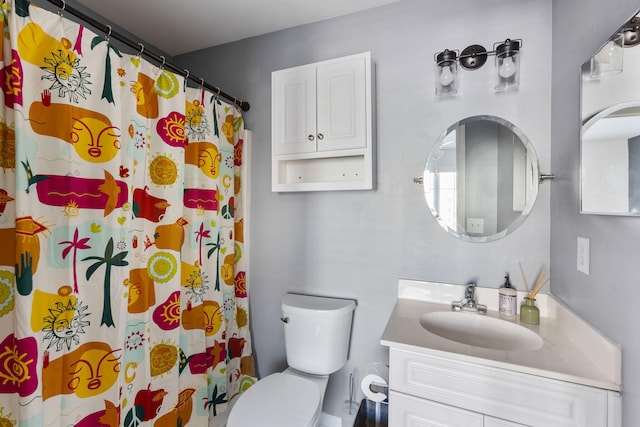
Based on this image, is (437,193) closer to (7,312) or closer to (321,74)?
(321,74)

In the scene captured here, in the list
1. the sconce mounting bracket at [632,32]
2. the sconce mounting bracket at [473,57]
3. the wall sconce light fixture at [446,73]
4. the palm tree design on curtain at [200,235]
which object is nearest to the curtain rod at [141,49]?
the palm tree design on curtain at [200,235]

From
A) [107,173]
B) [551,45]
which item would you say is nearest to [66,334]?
[107,173]

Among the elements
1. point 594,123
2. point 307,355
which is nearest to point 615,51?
point 594,123

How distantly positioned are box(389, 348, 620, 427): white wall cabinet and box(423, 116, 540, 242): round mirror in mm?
654

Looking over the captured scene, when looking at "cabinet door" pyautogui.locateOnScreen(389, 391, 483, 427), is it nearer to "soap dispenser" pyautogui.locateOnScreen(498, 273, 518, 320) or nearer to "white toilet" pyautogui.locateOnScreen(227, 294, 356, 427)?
"white toilet" pyautogui.locateOnScreen(227, 294, 356, 427)

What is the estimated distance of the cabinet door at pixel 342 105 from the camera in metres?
1.46

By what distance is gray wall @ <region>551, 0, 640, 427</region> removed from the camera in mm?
763

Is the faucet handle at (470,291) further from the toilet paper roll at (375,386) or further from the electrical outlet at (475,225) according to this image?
the toilet paper roll at (375,386)

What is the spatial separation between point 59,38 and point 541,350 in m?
1.99

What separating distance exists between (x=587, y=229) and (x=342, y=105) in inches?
44.7

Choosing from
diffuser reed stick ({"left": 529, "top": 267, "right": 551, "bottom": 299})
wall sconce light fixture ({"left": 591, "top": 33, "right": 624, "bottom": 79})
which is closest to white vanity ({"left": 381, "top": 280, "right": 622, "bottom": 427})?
diffuser reed stick ({"left": 529, "top": 267, "right": 551, "bottom": 299})

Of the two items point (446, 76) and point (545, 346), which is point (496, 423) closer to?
point (545, 346)

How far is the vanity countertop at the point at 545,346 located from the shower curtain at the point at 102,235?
3.37 ft

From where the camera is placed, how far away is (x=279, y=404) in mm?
1274
